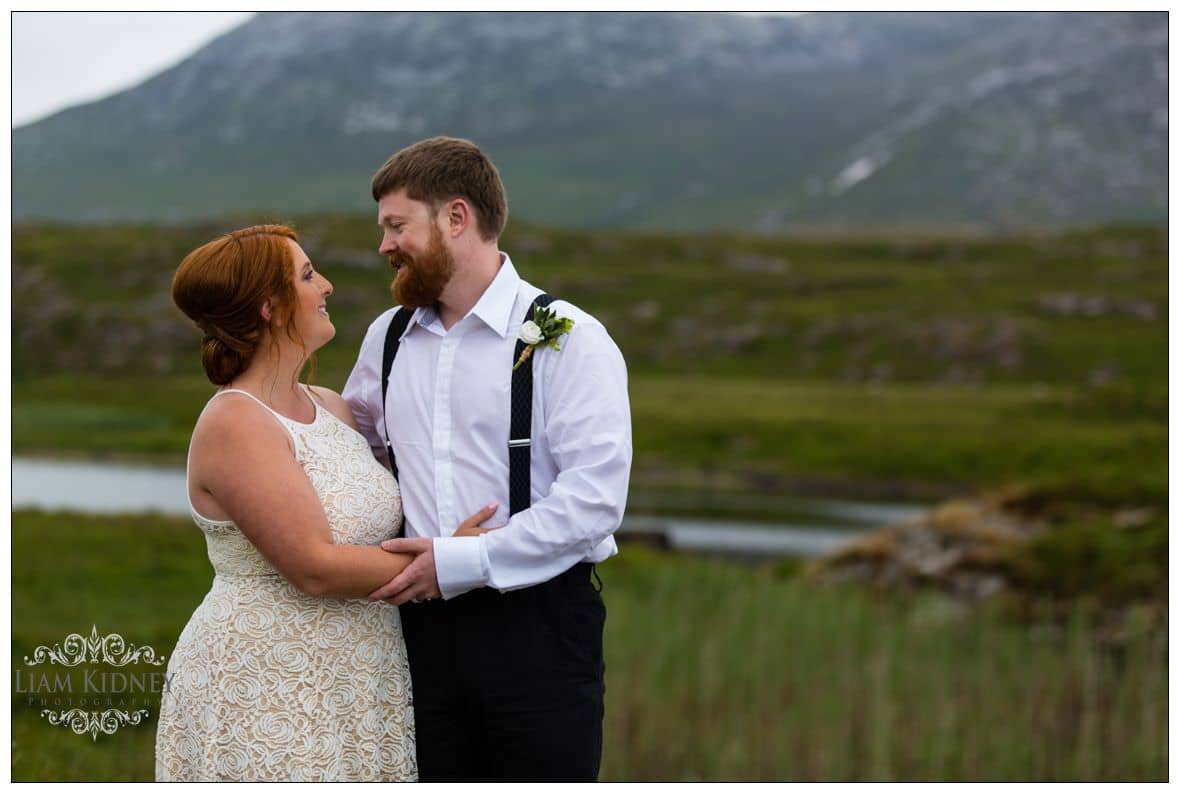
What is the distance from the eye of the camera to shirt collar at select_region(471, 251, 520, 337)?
12.8ft

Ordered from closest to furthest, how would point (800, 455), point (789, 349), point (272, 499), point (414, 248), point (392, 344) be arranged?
1. point (272, 499)
2. point (414, 248)
3. point (392, 344)
4. point (800, 455)
5. point (789, 349)

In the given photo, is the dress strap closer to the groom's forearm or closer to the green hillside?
the groom's forearm

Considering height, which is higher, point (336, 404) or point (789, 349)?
point (789, 349)

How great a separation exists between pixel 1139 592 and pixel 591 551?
12.1m

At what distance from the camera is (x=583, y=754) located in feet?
12.9

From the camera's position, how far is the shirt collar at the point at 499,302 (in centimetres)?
389

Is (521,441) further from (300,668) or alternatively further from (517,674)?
(300,668)

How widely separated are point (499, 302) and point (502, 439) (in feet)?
1.32

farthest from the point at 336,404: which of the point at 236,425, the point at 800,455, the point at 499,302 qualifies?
the point at 800,455

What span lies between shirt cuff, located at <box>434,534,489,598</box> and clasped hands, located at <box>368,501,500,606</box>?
22 mm

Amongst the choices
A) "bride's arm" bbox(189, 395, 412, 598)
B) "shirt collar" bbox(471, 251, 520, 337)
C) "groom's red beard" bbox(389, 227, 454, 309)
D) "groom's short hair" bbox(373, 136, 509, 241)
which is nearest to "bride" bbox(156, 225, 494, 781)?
"bride's arm" bbox(189, 395, 412, 598)

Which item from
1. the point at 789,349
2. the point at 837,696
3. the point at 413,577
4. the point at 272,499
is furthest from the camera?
the point at 789,349

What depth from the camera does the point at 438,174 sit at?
3781mm

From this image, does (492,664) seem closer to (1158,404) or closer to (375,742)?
(375,742)
